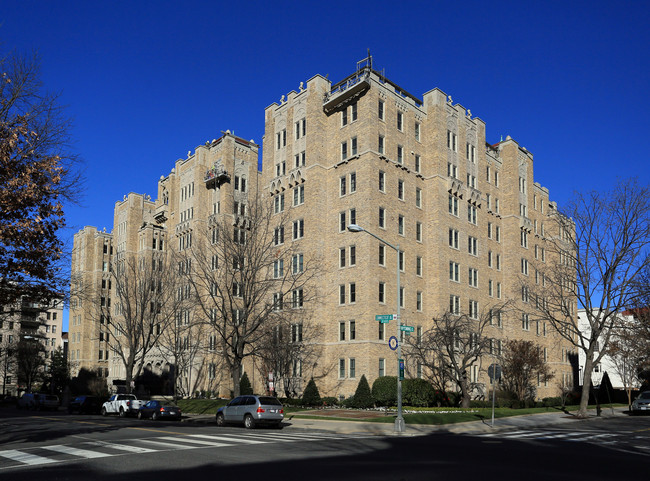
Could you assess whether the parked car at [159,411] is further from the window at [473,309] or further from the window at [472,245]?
the window at [472,245]

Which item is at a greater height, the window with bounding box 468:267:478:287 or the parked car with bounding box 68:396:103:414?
the window with bounding box 468:267:478:287

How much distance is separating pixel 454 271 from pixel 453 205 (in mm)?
6222

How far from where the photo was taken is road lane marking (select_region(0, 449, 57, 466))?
50.1 ft

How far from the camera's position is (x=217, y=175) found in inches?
2498

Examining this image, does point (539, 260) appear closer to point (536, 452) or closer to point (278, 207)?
point (278, 207)

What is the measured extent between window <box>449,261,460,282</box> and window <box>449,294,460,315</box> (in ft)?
5.35

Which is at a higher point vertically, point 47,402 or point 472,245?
point 472,245

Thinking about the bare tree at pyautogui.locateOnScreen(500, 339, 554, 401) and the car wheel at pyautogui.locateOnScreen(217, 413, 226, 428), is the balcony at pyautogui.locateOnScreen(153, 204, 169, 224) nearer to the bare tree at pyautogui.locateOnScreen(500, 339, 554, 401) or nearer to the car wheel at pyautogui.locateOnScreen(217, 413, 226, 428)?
the bare tree at pyautogui.locateOnScreen(500, 339, 554, 401)

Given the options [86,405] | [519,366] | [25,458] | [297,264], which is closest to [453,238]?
[519,366]

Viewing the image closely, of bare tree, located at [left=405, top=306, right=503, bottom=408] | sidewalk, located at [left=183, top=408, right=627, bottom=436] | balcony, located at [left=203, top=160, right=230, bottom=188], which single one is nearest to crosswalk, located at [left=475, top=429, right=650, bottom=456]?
sidewalk, located at [left=183, top=408, right=627, bottom=436]

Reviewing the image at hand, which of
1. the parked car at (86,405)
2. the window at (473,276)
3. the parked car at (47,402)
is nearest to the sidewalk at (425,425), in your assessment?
the parked car at (86,405)

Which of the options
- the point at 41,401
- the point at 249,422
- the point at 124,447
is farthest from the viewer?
the point at 41,401

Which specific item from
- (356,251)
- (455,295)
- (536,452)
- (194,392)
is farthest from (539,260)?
(536,452)

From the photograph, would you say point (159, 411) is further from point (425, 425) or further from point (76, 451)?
point (76, 451)
